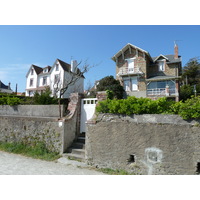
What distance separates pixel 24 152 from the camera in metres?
5.71

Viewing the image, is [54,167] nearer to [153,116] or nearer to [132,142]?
[132,142]

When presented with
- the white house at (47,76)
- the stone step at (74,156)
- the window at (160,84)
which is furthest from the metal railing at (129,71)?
the stone step at (74,156)

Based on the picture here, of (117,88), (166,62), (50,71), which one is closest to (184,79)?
(166,62)

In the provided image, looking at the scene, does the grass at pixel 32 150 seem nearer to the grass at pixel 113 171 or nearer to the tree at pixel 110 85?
the grass at pixel 113 171

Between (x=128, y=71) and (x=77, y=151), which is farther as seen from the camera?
(x=128, y=71)

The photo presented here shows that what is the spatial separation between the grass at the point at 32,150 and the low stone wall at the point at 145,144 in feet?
5.85

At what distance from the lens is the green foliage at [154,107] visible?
3539 millimetres

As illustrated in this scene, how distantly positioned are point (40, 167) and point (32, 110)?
3266 millimetres

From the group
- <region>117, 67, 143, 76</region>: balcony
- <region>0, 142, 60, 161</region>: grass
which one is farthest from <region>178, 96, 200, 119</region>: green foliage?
<region>117, 67, 143, 76</region>: balcony

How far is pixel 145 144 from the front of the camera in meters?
3.92

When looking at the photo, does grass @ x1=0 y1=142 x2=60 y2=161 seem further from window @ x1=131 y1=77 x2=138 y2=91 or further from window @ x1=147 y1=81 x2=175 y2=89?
window @ x1=147 y1=81 x2=175 y2=89

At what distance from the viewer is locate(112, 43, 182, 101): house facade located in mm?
18250

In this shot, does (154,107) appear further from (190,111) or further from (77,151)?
(77,151)

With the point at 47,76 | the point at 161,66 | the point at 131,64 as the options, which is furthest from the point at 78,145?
the point at 47,76
